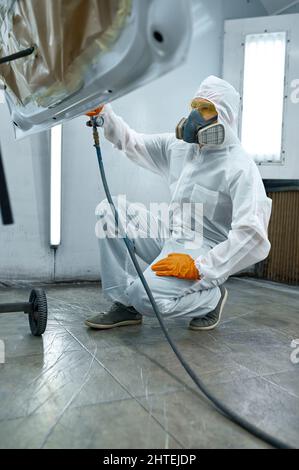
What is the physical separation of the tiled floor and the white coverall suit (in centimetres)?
16

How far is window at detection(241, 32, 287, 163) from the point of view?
115 inches

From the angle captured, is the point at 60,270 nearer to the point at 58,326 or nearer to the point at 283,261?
the point at 58,326

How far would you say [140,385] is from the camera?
3.57 feet

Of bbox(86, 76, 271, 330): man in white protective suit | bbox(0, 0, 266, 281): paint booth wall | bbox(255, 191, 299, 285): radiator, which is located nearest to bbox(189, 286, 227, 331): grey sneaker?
bbox(86, 76, 271, 330): man in white protective suit

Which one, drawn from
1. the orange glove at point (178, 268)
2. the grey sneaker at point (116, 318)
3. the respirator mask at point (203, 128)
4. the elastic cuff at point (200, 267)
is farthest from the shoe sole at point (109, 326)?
the respirator mask at point (203, 128)

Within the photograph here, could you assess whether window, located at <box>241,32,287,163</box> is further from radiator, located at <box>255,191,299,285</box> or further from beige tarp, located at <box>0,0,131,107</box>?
beige tarp, located at <box>0,0,131,107</box>

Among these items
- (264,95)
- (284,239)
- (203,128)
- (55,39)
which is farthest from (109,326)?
(264,95)

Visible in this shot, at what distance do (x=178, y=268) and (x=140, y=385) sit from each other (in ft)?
1.69

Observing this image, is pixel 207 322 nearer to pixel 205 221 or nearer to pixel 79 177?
pixel 205 221

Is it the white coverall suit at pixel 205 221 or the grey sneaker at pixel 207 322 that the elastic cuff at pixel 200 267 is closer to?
the white coverall suit at pixel 205 221

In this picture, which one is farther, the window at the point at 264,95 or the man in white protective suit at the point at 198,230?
the window at the point at 264,95

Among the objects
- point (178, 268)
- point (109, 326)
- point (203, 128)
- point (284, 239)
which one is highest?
point (203, 128)

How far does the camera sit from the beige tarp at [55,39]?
0.74m
